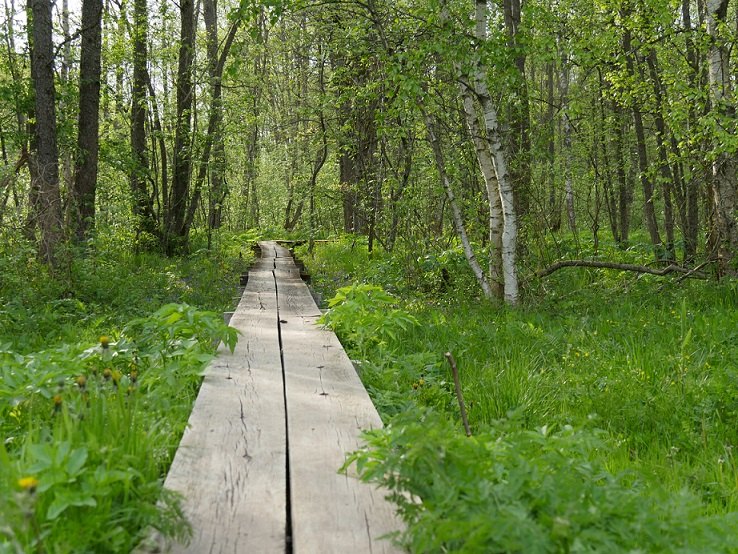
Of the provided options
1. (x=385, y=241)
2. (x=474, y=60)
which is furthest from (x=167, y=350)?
(x=385, y=241)

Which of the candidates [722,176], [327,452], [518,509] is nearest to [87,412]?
[327,452]

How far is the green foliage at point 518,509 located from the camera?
170cm

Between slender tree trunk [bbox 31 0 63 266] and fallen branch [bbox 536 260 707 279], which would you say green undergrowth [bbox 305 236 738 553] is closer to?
fallen branch [bbox 536 260 707 279]

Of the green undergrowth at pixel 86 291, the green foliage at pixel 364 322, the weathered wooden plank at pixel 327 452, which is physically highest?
the green undergrowth at pixel 86 291

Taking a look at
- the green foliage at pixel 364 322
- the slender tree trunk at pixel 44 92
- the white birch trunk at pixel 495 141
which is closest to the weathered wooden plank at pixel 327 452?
the green foliage at pixel 364 322

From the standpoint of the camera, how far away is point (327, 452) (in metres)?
2.87

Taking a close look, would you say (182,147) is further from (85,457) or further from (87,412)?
(85,457)

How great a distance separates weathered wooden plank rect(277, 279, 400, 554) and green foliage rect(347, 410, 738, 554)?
0.58ft

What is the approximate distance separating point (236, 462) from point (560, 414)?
2403 mm

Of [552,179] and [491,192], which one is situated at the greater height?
[552,179]

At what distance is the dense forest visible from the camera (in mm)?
1999

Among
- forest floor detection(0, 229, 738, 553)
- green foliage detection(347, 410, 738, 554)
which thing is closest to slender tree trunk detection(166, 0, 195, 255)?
forest floor detection(0, 229, 738, 553)

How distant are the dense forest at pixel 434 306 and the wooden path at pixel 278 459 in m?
0.14

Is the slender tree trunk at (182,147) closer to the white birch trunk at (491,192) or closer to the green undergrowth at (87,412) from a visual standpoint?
the green undergrowth at (87,412)
